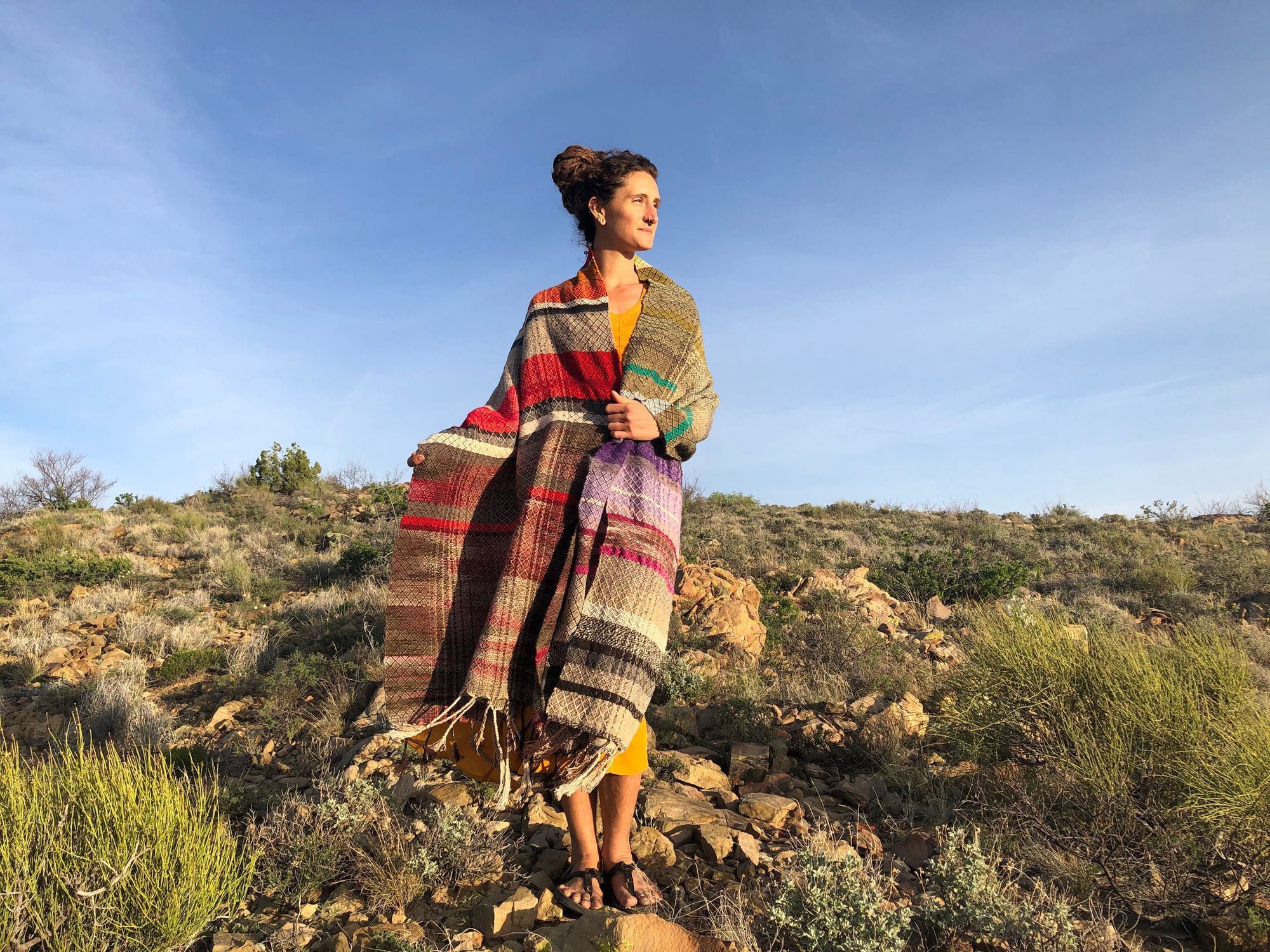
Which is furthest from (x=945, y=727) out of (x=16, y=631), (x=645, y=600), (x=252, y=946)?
(x=16, y=631)

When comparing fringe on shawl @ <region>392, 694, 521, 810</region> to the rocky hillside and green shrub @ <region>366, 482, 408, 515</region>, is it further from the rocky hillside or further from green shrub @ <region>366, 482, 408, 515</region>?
green shrub @ <region>366, 482, 408, 515</region>

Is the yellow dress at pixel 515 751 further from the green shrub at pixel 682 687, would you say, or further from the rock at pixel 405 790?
the green shrub at pixel 682 687

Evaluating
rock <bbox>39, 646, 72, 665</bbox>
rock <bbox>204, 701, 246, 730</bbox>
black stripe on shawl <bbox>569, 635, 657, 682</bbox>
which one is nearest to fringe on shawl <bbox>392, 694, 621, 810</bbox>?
black stripe on shawl <bbox>569, 635, 657, 682</bbox>

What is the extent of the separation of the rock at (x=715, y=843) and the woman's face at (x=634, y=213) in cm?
232

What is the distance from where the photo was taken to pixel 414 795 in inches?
144

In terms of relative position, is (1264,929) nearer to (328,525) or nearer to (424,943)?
(424,943)

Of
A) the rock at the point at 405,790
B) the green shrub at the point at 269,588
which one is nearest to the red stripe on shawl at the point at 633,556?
the rock at the point at 405,790

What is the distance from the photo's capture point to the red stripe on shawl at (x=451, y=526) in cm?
292

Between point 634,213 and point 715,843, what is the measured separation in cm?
245

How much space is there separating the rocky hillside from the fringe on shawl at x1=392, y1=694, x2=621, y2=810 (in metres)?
0.38

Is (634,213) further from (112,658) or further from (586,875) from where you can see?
(112,658)

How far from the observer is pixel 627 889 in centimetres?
254

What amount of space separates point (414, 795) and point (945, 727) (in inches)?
105

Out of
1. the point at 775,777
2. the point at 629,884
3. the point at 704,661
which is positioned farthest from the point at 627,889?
the point at 704,661
